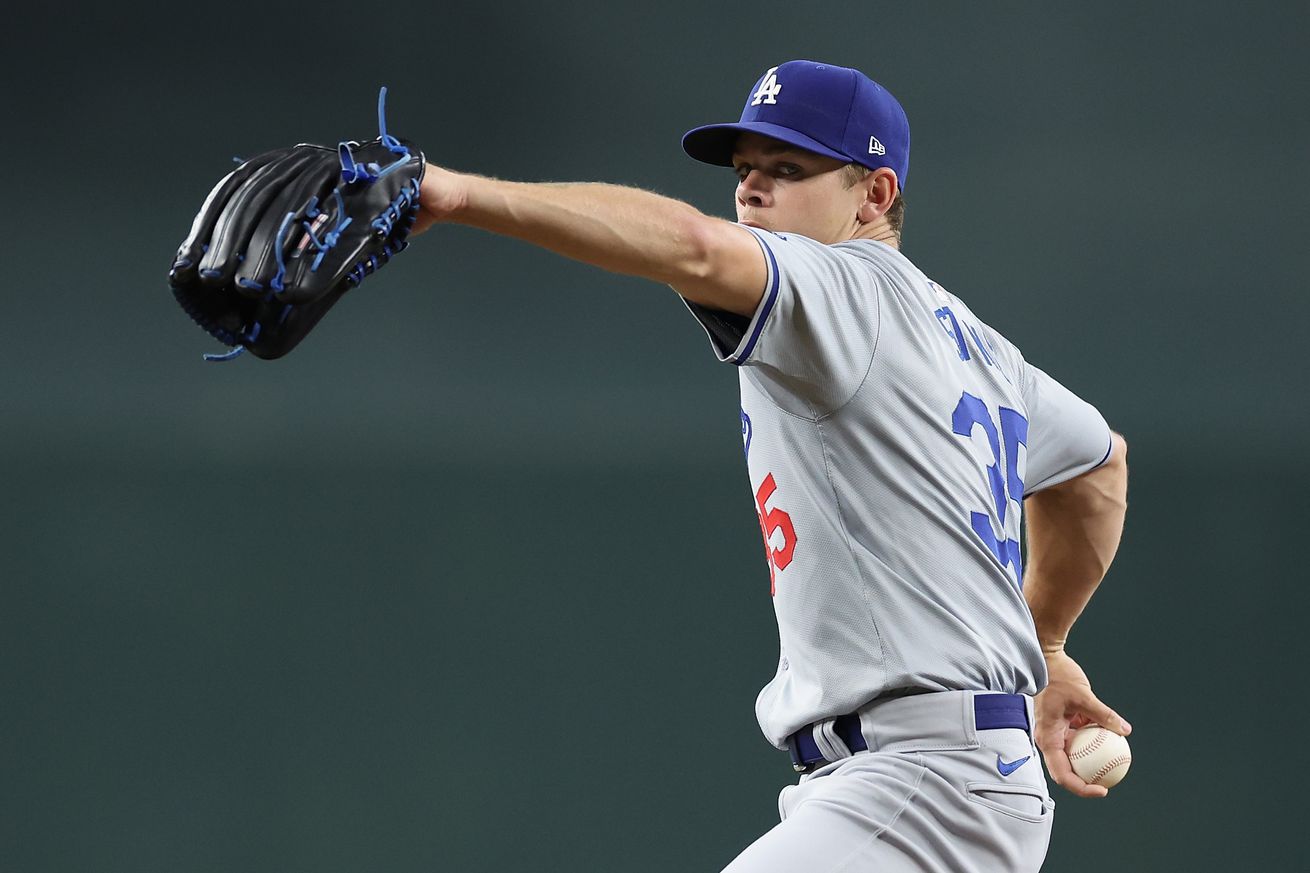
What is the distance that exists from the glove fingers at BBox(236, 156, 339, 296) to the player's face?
1043 millimetres

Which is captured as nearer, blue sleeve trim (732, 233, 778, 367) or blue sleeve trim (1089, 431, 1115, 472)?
blue sleeve trim (732, 233, 778, 367)

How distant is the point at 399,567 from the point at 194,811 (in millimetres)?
1069

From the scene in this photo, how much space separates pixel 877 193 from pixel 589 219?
1.03m

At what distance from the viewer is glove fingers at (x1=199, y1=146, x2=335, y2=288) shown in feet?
5.01

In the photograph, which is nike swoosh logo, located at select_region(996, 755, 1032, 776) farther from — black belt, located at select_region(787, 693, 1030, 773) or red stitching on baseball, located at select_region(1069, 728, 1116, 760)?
red stitching on baseball, located at select_region(1069, 728, 1116, 760)

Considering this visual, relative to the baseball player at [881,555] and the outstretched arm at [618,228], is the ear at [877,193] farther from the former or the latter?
the outstretched arm at [618,228]

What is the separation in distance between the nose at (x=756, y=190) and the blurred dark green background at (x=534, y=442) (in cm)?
272

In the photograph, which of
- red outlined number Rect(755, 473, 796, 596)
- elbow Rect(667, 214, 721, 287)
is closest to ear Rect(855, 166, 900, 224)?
red outlined number Rect(755, 473, 796, 596)

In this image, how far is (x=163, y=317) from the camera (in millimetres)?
5191

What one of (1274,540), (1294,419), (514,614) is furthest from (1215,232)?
(514,614)

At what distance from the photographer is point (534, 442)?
203 inches

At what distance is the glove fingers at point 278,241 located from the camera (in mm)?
1519

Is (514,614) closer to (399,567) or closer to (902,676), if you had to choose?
(399,567)

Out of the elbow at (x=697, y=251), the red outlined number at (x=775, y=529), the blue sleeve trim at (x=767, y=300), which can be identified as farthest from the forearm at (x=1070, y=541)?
the elbow at (x=697, y=251)
